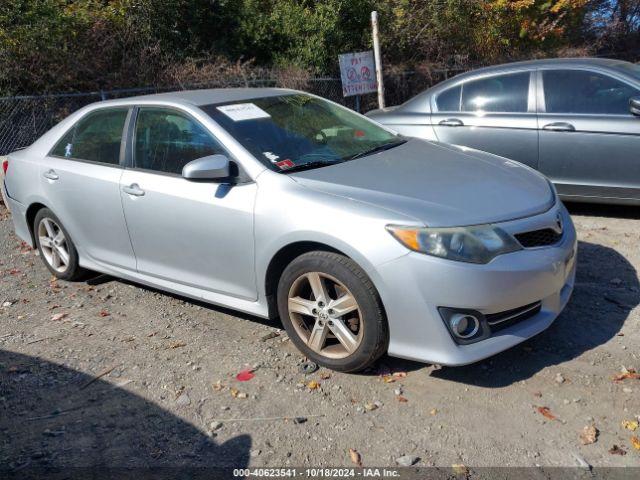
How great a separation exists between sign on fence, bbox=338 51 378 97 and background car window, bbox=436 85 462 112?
4986 mm

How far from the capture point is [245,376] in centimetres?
391

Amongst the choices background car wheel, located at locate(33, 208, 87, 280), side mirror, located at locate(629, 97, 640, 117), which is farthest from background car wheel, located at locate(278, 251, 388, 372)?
side mirror, located at locate(629, 97, 640, 117)

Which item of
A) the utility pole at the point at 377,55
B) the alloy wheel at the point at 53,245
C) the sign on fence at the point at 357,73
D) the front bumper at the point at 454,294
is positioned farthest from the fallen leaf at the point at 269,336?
the sign on fence at the point at 357,73

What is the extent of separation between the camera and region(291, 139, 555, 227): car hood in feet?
11.5

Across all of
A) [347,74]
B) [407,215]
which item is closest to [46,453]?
[407,215]

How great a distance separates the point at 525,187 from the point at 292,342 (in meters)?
1.71

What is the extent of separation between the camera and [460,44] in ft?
Answer: 54.6

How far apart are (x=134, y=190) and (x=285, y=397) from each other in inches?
74.4

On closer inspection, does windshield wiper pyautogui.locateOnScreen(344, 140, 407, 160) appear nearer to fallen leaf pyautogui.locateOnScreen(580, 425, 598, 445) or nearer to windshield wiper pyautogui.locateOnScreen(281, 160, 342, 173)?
windshield wiper pyautogui.locateOnScreen(281, 160, 342, 173)

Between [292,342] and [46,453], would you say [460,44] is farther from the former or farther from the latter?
[46,453]

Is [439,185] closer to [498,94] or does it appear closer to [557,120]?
[557,120]

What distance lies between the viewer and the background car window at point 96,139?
16.1 ft

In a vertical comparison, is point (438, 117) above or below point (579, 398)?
above

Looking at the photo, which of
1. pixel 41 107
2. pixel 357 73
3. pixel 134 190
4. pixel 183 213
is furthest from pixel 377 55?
pixel 183 213
